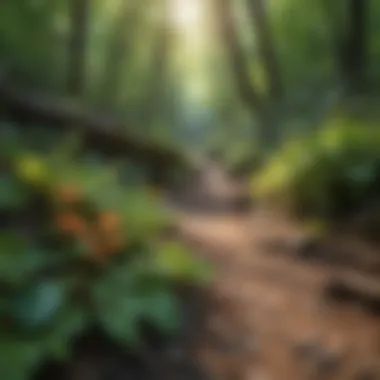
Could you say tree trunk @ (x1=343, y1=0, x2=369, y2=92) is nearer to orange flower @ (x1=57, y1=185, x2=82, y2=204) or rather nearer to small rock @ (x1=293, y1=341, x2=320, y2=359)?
small rock @ (x1=293, y1=341, x2=320, y2=359)

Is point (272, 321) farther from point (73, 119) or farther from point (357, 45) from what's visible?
point (73, 119)

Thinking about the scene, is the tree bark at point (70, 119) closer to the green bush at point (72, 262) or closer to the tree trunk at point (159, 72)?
the tree trunk at point (159, 72)

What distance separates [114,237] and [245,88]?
146 cm

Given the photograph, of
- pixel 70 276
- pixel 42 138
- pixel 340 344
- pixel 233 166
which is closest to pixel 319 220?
pixel 340 344

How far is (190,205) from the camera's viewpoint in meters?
3.88

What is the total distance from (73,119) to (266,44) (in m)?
1.41

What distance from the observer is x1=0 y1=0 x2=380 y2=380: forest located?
72.6 inches

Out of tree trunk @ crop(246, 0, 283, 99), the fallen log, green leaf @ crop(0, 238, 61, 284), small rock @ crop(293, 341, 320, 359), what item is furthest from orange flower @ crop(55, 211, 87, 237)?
the fallen log

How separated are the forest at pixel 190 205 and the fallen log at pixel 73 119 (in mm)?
11

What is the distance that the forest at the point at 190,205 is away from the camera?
72.6 inches

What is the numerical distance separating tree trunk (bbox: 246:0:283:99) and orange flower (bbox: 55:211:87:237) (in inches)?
48.1

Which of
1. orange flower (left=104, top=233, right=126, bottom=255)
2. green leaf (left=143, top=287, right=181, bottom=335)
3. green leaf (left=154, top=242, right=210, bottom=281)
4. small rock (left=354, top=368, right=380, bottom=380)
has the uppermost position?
orange flower (left=104, top=233, right=126, bottom=255)

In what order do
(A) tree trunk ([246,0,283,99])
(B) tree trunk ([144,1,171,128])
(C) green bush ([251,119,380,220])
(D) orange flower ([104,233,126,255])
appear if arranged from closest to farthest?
(D) orange flower ([104,233,126,255]), (C) green bush ([251,119,380,220]), (A) tree trunk ([246,0,283,99]), (B) tree trunk ([144,1,171,128])

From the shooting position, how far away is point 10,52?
2.86 metres
